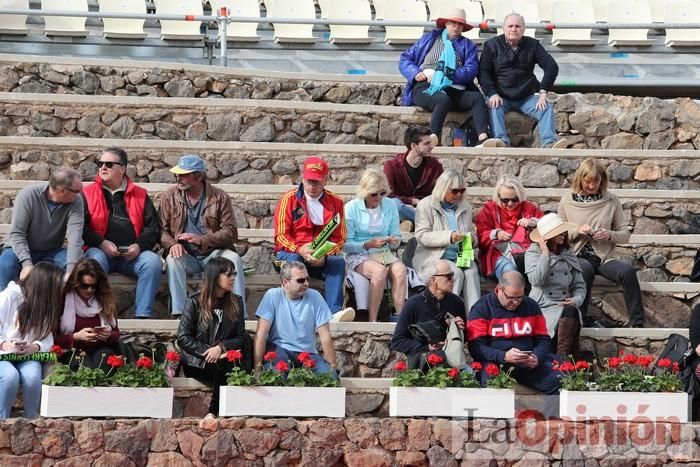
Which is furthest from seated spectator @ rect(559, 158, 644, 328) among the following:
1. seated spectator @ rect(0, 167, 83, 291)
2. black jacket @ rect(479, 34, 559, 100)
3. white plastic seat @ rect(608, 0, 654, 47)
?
white plastic seat @ rect(608, 0, 654, 47)

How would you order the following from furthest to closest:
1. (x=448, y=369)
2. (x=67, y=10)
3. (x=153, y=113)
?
(x=67, y=10)
(x=153, y=113)
(x=448, y=369)

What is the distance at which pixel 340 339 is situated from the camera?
10.0 metres

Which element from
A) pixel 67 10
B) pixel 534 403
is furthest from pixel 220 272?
pixel 67 10

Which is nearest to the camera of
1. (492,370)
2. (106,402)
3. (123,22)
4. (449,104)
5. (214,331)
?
(106,402)

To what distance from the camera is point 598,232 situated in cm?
1087

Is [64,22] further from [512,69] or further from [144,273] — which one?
[144,273]

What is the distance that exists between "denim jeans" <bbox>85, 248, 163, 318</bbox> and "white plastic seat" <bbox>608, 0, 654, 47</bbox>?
7320 millimetres

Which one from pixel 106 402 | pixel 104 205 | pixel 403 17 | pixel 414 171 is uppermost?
pixel 403 17

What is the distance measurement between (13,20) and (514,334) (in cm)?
732

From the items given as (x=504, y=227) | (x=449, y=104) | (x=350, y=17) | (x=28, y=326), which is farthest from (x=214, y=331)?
(x=350, y=17)

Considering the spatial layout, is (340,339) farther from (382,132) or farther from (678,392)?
(382,132)

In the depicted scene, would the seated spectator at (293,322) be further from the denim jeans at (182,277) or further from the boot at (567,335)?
the boot at (567,335)

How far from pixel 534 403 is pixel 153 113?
4.78m

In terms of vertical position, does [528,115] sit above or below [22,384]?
above
